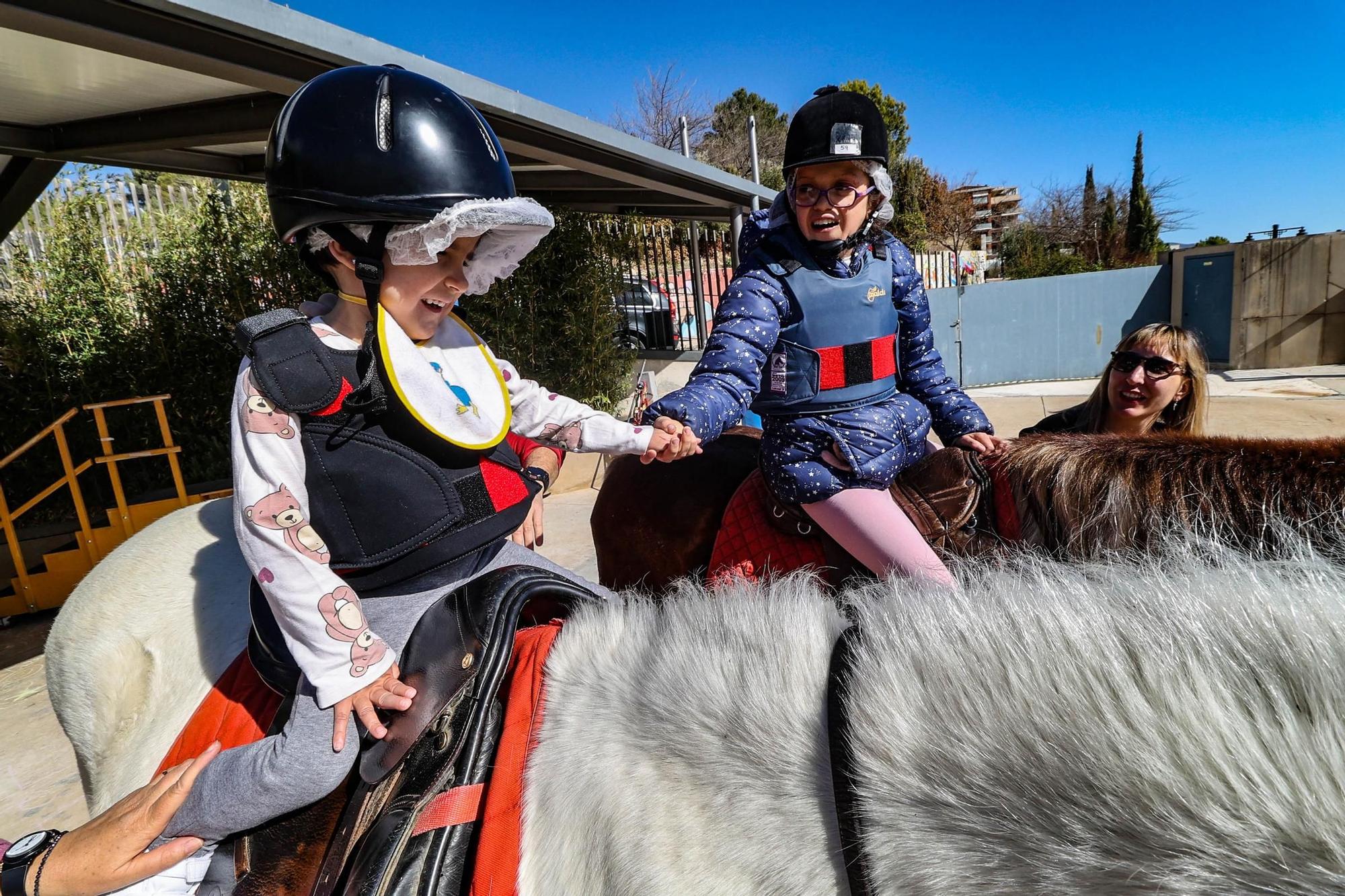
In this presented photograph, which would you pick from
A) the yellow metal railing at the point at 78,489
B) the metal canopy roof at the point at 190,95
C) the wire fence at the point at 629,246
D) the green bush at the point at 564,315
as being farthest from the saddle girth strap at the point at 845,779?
the green bush at the point at 564,315

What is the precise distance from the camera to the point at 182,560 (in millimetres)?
1827

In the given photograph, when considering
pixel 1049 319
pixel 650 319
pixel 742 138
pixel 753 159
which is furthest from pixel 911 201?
pixel 753 159

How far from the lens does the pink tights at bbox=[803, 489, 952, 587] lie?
1.65m

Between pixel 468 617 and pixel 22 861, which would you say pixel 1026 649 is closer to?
pixel 468 617

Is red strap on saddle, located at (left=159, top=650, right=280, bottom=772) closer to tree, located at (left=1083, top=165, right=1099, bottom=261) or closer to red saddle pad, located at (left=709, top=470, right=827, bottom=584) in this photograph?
red saddle pad, located at (left=709, top=470, right=827, bottom=584)

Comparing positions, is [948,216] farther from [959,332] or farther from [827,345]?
[827,345]

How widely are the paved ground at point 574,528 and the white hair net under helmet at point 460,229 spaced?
9.35 ft

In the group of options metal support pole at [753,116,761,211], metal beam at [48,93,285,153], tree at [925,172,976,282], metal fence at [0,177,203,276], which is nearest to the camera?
metal beam at [48,93,285,153]

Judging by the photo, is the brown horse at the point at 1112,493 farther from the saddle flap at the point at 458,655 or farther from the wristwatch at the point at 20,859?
the wristwatch at the point at 20,859

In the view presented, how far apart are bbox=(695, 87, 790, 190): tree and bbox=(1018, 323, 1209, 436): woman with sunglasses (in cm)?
1904

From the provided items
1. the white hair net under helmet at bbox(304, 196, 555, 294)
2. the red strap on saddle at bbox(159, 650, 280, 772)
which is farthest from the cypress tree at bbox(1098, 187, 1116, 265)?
the red strap on saddle at bbox(159, 650, 280, 772)

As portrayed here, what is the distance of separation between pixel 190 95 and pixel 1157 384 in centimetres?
477

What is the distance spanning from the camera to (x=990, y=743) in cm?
64

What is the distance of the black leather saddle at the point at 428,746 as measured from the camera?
0.90 metres
